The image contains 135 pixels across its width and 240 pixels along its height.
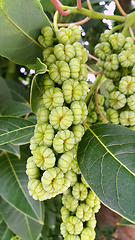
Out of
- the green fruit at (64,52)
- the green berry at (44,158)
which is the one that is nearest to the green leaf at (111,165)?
the green berry at (44,158)

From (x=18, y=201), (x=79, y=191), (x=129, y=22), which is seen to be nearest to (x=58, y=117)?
(x=79, y=191)

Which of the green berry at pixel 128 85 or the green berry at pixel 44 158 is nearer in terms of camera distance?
the green berry at pixel 44 158

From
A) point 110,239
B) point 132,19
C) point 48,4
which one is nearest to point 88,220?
point 132,19

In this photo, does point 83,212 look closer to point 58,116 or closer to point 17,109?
point 58,116

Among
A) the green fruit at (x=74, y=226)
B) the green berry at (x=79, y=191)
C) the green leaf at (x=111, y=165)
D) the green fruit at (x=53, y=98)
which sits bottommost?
the green fruit at (x=74, y=226)

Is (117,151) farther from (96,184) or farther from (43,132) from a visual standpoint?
(43,132)

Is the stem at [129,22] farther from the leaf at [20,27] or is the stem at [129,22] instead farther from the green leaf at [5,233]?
the green leaf at [5,233]
